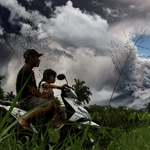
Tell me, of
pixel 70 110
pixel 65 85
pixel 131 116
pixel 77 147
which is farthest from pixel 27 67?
pixel 131 116

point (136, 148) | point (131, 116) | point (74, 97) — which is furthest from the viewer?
point (131, 116)

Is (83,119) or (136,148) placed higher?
(83,119)

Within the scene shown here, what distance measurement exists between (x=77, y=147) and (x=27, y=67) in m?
1.73

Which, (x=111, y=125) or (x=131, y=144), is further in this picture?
(x=131, y=144)

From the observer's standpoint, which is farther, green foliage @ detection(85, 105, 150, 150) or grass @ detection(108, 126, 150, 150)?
grass @ detection(108, 126, 150, 150)

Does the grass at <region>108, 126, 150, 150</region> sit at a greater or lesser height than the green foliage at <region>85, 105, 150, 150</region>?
lesser

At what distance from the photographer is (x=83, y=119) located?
3016 mm

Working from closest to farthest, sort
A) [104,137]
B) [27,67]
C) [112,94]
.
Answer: [112,94]
[104,137]
[27,67]

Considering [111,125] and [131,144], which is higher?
[111,125]

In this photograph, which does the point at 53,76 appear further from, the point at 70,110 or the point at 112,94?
the point at 112,94

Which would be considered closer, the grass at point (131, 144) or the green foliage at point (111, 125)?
the green foliage at point (111, 125)

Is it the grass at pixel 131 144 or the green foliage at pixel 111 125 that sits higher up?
the green foliage at pixel 111 125

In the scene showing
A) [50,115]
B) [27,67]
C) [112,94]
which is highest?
[27,67]

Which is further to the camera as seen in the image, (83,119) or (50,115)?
(83,119)
